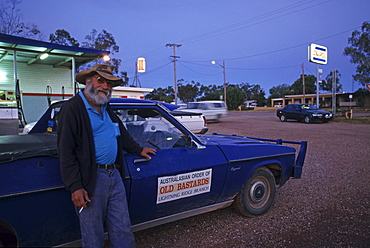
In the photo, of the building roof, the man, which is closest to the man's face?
the man

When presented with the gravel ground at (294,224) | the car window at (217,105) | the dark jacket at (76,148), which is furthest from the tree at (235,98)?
the dark jacket at (76,148)

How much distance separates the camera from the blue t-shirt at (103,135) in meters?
2.16

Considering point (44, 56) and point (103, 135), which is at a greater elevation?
point (44, 56)

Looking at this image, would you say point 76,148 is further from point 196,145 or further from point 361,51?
point 361,51

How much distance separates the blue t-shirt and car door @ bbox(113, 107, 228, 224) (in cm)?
40

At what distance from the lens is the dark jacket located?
199cm

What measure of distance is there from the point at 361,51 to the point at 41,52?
37442 millimetres

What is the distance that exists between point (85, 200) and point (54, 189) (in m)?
0.31

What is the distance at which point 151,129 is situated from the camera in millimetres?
3244

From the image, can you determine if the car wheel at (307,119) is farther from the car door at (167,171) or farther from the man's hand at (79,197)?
the man's hand at (79,197)

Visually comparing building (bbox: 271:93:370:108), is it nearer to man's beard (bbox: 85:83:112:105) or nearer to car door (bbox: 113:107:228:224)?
car door (bbox: 113:107:228:224)

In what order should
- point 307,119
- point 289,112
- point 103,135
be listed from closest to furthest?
point 103,135
point 307,119
point 289,112

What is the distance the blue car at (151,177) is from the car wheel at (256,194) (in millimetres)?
12

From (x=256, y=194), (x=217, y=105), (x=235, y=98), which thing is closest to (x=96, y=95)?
(x=256, y=194)
